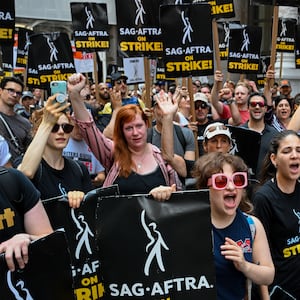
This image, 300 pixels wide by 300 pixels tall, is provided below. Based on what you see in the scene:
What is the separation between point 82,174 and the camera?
3738mm

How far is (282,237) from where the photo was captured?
3244 mm

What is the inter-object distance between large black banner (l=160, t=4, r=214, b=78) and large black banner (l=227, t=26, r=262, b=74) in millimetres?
3348

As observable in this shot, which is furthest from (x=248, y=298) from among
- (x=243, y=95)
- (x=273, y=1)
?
(x=273, y=1)

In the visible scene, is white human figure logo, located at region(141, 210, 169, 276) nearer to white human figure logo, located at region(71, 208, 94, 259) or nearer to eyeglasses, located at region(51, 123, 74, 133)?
white human figure logo, located at region(71, 208, 94, 259)

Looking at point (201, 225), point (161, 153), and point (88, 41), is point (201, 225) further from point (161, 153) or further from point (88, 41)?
point (88, 41)

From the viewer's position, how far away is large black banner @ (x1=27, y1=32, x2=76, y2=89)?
8.47 m

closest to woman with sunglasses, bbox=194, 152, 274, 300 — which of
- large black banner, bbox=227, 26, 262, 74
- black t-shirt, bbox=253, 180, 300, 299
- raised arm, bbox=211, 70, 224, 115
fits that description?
black t-shirt, bbox=253, 180, 300, 299

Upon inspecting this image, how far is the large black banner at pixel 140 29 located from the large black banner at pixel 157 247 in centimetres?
523

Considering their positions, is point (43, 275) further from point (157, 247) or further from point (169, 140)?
point (169, 140)

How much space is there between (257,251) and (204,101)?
4.16m

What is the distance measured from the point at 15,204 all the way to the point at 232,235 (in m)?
1.04

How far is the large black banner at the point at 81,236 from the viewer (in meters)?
2.97

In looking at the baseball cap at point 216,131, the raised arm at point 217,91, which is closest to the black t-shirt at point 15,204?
the baseball cap at point 216,131

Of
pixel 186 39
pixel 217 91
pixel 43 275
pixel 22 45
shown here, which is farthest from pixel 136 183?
pixel 22 45
